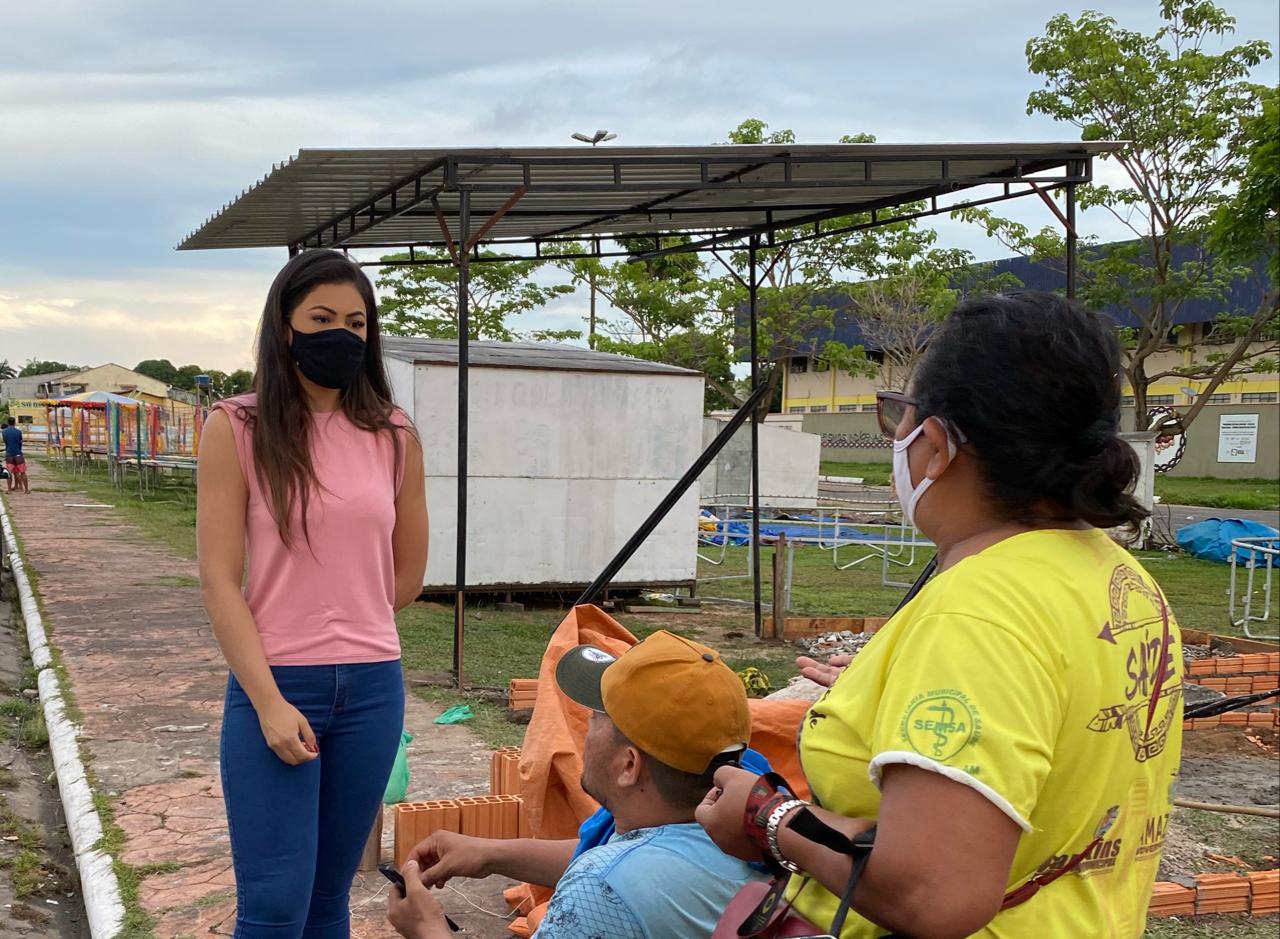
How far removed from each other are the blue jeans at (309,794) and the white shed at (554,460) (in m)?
8.21

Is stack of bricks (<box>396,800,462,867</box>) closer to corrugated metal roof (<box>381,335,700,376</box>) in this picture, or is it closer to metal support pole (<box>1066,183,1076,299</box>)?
metal support pole (<box>1066,183,1076,299</box>)

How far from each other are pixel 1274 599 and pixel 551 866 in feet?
43.2

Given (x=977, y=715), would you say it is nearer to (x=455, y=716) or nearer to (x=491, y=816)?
(x=491, y=816)

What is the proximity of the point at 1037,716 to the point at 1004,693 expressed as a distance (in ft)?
0.17

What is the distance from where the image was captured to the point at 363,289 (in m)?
2.67

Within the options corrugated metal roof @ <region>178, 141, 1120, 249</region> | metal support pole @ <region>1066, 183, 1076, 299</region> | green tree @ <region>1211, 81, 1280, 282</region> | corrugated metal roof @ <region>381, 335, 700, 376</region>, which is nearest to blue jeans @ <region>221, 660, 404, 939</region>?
corrugated metal roof @ <region>178, 141, 1120, 249</region>

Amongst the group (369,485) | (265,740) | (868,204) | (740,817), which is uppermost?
(868,204)

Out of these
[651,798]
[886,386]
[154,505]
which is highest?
[886,386]

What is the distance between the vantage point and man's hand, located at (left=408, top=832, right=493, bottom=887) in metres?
2.38

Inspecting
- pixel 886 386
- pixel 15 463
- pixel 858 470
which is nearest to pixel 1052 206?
pixel 15 463

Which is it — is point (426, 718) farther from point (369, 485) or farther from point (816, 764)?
point (816, 764)

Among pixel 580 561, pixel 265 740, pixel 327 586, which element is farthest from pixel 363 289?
pixel 580 561

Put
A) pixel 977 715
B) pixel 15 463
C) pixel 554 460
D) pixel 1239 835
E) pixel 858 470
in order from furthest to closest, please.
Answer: pixel 858 470
pixel 15 463
pixel 554 460
pixel 1239 835
pixel 977 715

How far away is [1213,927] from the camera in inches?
161
